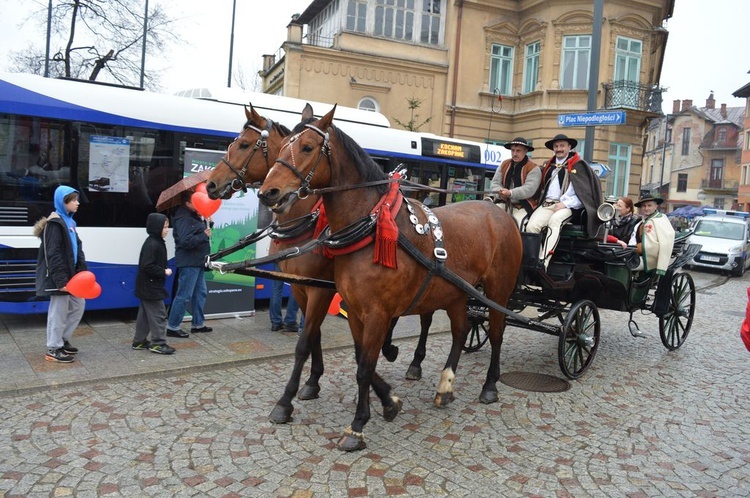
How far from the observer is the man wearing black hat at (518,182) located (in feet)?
21.7

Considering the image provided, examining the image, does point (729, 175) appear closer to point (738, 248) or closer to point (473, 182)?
point (738, 248)

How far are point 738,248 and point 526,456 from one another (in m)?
20.3

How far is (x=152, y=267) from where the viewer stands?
22.5ft

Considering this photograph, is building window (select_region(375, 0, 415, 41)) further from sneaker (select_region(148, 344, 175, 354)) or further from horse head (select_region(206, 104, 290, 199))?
sneaker (select_region(148, 344, 175, 354))

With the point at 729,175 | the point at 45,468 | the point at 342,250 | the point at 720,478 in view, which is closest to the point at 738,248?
the point at 720,478

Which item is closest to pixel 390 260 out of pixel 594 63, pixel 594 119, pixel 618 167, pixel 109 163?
pixel 109 163

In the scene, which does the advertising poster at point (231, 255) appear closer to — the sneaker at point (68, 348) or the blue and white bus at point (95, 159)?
the blue and white bus at point (95, 159)

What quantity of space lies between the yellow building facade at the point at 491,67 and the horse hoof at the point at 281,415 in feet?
61.2

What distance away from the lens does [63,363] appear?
20.8 feet

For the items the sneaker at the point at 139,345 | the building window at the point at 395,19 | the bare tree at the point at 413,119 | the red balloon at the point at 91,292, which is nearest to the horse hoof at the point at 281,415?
the red balloon at the point at 91,292

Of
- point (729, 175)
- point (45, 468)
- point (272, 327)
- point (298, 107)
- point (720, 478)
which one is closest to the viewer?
point (45, 468)

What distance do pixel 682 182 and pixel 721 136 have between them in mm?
6517

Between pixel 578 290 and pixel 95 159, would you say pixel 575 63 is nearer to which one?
pixel 578 290

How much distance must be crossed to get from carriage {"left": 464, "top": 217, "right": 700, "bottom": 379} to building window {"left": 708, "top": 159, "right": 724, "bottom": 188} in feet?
223
